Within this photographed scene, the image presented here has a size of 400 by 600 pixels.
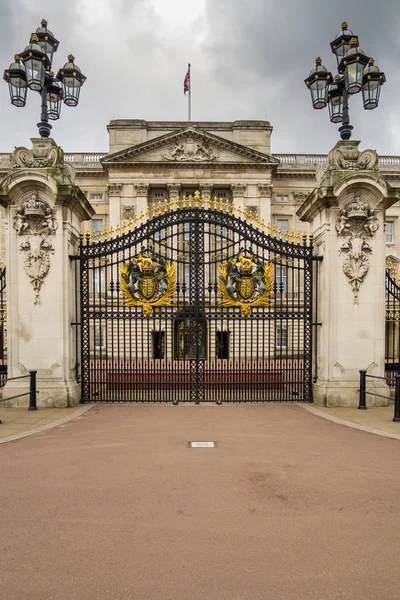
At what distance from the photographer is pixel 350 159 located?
10508mm

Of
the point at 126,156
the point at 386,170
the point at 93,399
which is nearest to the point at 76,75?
the point at 93,399

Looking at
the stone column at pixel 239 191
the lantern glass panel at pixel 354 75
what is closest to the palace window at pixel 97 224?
the stone column at pixel 239 191

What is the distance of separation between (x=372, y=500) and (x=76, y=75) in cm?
1146

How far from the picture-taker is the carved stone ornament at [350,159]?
10.4 metres

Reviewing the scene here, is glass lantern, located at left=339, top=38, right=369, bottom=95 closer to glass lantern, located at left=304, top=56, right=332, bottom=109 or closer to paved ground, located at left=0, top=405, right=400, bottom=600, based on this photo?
glass lantern, located at left=304, top=56, right=332, bottom=109

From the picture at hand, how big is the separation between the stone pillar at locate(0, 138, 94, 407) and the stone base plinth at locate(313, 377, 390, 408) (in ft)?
20.4

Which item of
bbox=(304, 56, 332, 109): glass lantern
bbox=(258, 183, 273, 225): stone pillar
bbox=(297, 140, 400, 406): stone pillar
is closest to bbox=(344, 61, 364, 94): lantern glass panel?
bbox=(304, 56, 332, 109): glass lantern

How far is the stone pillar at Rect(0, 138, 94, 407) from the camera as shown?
1014 cm

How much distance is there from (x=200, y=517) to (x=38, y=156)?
914cm

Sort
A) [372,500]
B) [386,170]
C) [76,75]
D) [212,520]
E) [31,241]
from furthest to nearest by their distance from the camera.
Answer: [386,170] → [76,75] → [31,241] → [372,500] → [212,520]

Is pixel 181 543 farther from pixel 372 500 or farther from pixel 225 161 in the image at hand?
pixel 225 161

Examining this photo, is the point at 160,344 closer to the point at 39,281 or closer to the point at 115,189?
the point at 39,281

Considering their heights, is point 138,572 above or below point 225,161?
below

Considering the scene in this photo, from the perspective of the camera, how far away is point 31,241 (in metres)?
10.2
